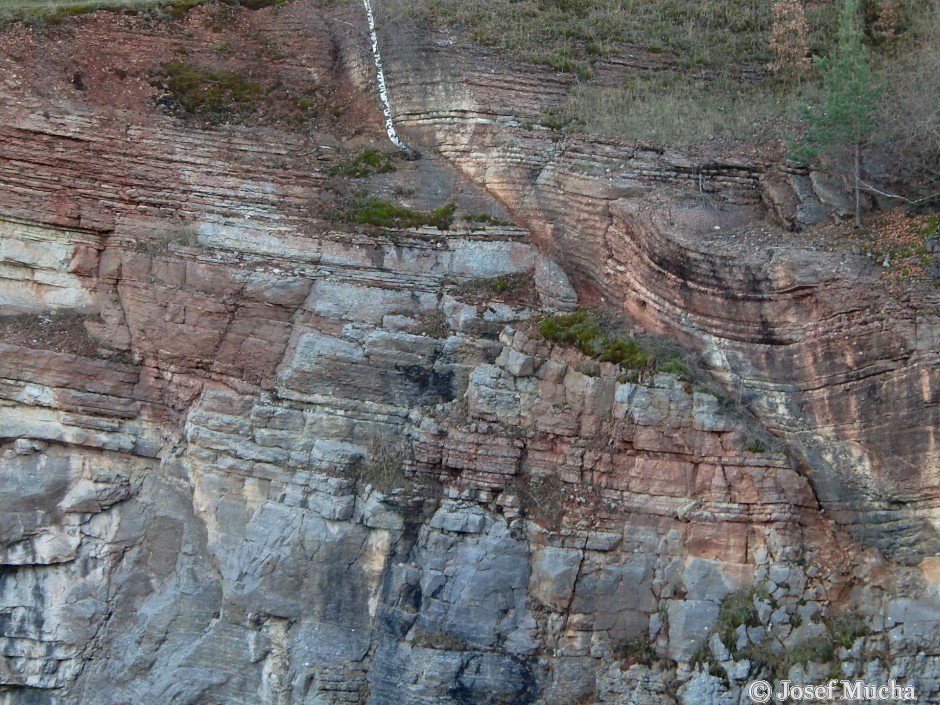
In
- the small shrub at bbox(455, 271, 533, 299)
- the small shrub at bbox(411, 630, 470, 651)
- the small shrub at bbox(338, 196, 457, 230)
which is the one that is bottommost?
the small shrub at bbox(411, 630, 470, 651)

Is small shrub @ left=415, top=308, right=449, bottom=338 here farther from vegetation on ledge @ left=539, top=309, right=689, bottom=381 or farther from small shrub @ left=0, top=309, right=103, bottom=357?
small shrub @ left=0, top=309, right=103, bottom=357

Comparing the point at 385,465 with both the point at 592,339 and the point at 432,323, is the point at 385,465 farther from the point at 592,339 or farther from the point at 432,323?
the point at 592,339

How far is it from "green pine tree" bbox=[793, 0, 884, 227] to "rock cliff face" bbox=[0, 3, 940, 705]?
2.49 feet

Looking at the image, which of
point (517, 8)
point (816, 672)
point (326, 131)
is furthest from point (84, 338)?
point (816, 672)

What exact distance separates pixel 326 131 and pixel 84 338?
469cm

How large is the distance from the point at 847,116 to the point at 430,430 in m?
6.50

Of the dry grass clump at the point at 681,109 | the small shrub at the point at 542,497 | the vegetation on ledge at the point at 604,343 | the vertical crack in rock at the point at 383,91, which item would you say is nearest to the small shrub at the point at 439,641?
the small shrub at the point at 542,497

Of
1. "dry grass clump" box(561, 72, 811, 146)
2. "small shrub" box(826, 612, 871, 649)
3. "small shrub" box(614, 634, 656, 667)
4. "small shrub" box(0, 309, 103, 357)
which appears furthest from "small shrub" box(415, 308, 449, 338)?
"small shrub" box(826, 612, 871, 649)

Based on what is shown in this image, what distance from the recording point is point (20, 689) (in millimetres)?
13562

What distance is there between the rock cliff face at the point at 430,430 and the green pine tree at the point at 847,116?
2.49 ft

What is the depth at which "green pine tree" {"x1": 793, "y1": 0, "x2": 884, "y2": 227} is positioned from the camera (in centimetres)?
1341

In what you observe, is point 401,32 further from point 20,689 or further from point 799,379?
point 20,689

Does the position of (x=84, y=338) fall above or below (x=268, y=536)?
above

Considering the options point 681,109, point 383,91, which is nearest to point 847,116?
point 681,109
